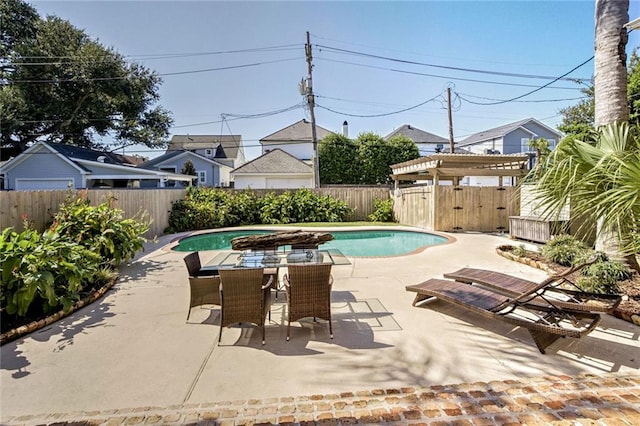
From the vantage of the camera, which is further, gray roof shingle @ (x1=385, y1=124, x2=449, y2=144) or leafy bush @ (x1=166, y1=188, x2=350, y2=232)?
gray roof shingle @ (x1=385, y1=124, x2=449, y2=144)

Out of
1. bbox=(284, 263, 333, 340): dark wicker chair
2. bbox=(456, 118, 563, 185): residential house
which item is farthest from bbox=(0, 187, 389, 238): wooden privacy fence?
bbox=(456, 118, 563, 185): residential house

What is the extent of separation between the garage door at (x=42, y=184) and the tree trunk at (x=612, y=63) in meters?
25.1

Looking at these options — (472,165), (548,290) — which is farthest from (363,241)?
(548,290)

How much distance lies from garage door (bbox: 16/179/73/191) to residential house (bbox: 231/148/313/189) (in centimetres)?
1090

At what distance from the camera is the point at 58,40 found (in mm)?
25156

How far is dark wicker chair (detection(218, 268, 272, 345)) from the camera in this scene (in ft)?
12.3

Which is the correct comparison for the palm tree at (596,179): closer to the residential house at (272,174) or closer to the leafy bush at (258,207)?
the leafy bush at (258,207)

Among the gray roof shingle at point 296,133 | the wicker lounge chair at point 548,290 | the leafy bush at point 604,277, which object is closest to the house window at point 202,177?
the gray roof shingle at point 296,133

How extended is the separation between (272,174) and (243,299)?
23.4 meters

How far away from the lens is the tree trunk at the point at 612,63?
18.2ft

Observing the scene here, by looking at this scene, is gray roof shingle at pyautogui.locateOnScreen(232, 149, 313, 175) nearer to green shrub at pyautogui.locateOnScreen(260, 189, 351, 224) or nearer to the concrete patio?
green shrub at pyautogui.locateOnScreen(260, 189, 351, 224)

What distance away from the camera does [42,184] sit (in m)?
21.2

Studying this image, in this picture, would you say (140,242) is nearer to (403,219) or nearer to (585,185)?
(585,185)

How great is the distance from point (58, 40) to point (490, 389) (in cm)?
3365
